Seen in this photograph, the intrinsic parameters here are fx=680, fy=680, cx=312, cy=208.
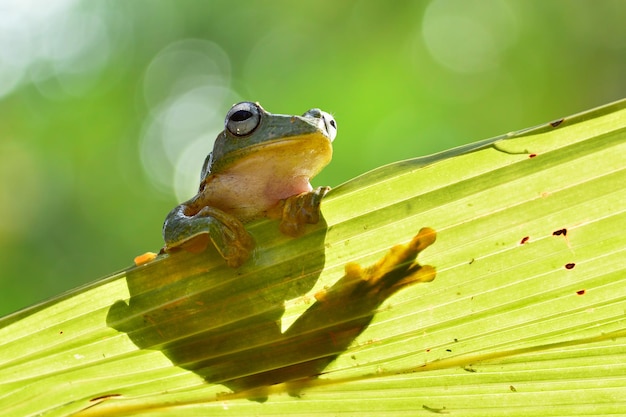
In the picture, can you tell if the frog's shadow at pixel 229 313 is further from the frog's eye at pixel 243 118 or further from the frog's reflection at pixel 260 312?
the frog's eye at pixel 243 118

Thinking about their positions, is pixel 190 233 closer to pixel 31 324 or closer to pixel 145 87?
pixel 31 324

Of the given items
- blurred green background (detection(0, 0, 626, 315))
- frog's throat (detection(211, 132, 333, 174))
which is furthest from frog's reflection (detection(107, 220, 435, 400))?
blurred green background (detection(0, 0, 626, 315))

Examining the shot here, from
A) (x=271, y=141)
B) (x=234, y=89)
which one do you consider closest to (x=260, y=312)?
(x=271, y=141)

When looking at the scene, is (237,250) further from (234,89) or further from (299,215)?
(234,89)

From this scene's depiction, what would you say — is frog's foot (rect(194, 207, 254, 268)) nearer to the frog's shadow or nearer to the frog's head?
the frog's shadow

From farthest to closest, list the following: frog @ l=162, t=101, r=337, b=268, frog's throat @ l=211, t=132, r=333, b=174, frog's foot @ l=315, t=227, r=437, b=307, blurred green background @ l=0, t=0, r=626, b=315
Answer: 1. blurred green background @ l=0, t=0, r=626, b=315
2. frog's throat @ l=211, t=132, r=333, b=174
3. frog @ l=162, t=101, r=337, b=268
4. frog's foot @ l=315, t=227, r=437, b=307

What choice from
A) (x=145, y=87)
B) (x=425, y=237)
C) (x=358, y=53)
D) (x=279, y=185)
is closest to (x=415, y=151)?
(x=358, y=53)

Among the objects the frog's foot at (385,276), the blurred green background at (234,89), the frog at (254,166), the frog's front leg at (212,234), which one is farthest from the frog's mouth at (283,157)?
the blurred green background at (234,89)
